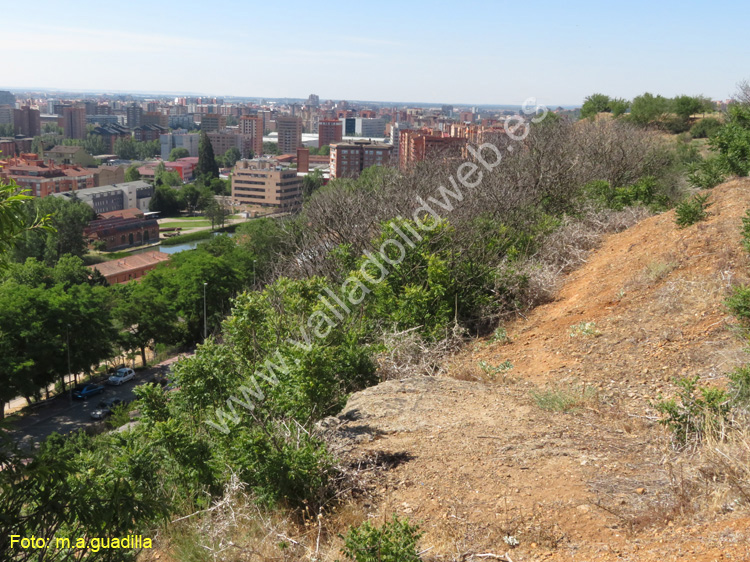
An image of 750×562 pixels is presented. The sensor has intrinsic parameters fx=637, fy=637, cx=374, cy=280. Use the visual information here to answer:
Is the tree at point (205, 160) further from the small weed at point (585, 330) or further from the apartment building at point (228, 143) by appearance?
the small weed at point (585, 330)

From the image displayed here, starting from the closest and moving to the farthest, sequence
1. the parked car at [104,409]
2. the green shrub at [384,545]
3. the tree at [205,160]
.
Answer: the green shrub at [384,545], the parked car at [104,409], the tree at [205,160]

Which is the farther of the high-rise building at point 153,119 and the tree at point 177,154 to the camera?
the high-rise building at point 153,119

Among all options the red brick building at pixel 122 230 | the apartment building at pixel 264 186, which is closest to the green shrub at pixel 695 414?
the red brick building at pixel 122 230

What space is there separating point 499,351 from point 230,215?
57.5 metres

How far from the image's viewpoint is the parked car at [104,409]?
1762 centimetres

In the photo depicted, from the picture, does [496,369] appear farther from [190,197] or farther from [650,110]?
[190,197]

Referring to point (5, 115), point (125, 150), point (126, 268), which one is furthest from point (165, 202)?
point (5, 115)

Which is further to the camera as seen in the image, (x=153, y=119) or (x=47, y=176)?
(x=153, y=119)

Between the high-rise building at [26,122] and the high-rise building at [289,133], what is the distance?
4262 cm

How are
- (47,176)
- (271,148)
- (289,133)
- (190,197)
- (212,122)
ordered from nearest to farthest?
(47,176), (190,197), (289,133), (271,148), (212,122)

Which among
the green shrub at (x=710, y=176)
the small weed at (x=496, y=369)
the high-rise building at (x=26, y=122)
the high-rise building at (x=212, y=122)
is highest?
the high-rise building at (x=212, y=122)

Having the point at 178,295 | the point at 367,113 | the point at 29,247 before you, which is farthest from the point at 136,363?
the point at 367,113

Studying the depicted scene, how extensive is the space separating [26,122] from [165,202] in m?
70.3

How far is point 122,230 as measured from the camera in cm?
4978
